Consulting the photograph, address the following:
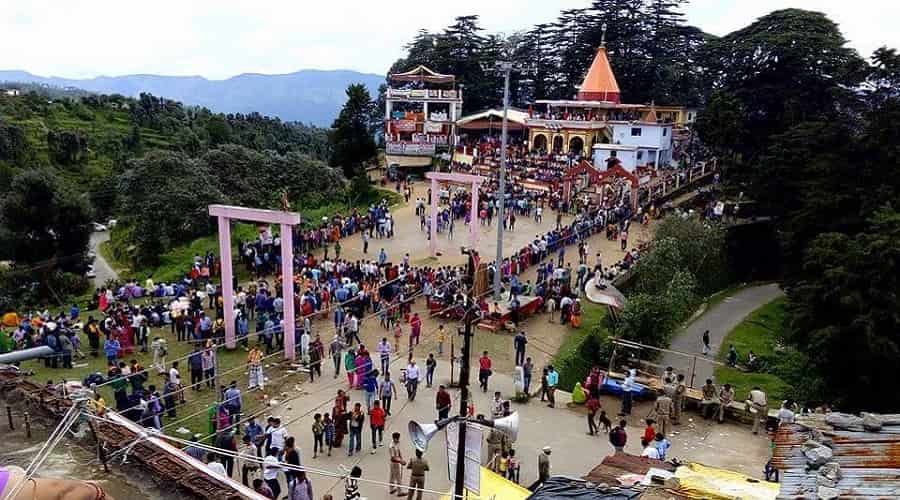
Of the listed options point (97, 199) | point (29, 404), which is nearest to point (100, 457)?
point (29, 404)

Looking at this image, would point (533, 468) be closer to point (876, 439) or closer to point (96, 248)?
point (876, 439)

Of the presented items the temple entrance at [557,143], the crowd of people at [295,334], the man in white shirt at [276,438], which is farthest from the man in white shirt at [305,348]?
the temple entrance at [557,143]

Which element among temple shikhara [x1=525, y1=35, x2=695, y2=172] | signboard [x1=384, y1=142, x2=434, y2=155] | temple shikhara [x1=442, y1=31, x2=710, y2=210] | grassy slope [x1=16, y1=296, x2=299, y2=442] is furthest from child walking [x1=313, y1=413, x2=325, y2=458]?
signboard [x1=384, y1=142, x2=434, y2=155]

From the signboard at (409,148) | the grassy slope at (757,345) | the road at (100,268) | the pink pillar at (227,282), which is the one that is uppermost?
the signboard at (409,148)

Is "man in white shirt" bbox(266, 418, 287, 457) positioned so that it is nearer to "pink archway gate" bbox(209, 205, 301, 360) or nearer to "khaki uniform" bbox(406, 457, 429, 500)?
"khaki uniform" bbox(406, 457, 429, 500)

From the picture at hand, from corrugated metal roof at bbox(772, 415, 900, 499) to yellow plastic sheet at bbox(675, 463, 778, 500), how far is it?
22.8 inches

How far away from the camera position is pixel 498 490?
981 centimetres

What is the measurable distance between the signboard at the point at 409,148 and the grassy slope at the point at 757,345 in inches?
952

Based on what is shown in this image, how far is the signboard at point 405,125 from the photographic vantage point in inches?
1853

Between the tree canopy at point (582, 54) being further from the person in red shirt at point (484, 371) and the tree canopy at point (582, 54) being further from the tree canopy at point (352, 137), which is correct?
the person in red shirt at point (484, 371)

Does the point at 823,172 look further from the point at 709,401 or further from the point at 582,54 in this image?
the point at 582,54

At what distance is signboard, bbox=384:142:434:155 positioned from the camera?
153ft

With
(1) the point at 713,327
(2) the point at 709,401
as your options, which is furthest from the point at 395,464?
(1) the point at 713,327

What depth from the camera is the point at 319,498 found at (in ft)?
37.9
